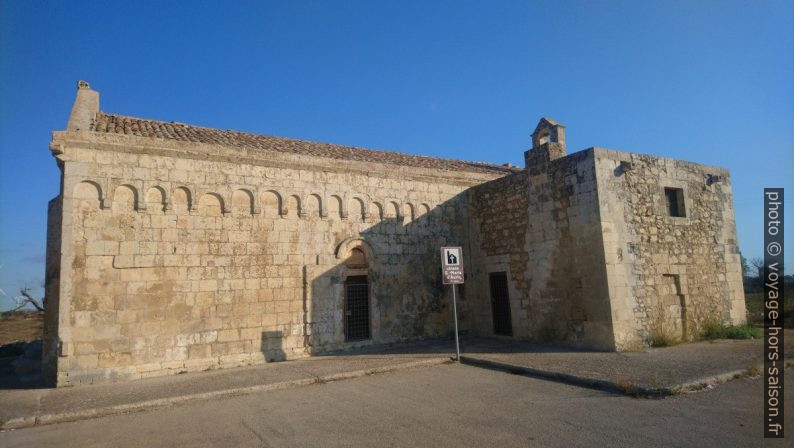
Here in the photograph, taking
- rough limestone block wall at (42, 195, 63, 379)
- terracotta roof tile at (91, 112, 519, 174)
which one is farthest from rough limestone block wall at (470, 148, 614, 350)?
rough limestone block wall at (42, 195, 63, 379)

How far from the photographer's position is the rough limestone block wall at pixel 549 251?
10.3 m

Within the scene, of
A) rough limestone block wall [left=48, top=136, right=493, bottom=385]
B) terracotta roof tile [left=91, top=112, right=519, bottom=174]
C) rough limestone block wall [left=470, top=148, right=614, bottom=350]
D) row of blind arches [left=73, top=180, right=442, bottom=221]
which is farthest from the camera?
terracotta roof tile [left=91, top=112, right=519, bottom=174]

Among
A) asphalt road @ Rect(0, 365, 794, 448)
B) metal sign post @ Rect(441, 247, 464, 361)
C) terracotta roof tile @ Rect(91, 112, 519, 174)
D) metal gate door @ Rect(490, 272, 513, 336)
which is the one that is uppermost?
terracotta roof tile @ Rect(91, 112, 519, 174)

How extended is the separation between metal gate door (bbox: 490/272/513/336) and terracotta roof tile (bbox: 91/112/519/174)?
431 centimetres

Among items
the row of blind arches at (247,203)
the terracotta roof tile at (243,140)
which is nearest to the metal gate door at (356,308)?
the row of blind arches at (247,203)

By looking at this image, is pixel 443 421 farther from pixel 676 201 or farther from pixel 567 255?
pixel 676 201

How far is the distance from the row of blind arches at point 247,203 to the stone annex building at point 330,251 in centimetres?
4

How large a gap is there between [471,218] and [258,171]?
6.90 metres

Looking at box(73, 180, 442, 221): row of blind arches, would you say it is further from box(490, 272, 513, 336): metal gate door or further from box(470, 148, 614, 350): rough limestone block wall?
box(490, 272, 513, 336): metal gate door

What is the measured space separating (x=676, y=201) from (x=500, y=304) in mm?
5598

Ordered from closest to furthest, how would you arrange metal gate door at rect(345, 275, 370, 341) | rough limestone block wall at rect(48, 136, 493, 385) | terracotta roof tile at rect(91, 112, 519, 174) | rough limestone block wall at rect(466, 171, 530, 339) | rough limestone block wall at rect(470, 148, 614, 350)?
rough limestone block wall at rect(48, 136, 493, 385)
rough limestone block wall at rect(470, 148, 614, 350)
terracotta roof tile at rect(91, 112, 519, 174)
metal gate door at rect(345, 275, 370, 341)
rough limestone block wall at rect(466, 171, 530, 339)

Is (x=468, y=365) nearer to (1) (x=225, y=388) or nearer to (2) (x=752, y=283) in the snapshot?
(1) (x=225, y=388)

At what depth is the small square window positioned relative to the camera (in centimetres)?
1180

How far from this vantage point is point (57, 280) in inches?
367
